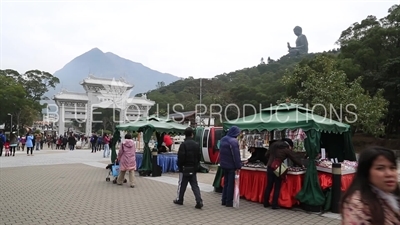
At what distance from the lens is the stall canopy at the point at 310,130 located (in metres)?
6.54

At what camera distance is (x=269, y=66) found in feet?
237

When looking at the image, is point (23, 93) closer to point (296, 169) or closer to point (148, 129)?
point (148, 129)

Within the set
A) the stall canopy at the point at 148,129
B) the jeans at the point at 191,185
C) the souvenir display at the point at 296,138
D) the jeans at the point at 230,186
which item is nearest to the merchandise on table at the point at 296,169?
the jeans at the point at 230,186

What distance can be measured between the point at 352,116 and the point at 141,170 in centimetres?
1622

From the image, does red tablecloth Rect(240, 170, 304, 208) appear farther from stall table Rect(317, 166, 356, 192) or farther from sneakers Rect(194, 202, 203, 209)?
sneakers Rect(194, 202, 203, 209)

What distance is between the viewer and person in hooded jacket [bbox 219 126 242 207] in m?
6.82

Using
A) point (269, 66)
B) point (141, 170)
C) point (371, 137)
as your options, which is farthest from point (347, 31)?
point (269, 66)

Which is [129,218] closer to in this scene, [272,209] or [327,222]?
[272,209]

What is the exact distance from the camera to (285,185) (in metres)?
6.80

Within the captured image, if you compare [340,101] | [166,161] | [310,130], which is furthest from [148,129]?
[340,101]

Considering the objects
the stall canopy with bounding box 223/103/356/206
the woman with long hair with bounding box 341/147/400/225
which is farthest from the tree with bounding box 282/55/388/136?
the woman with long hair with bounding box 341/147/400/225

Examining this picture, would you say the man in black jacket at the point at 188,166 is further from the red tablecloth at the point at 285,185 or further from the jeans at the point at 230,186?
the red tablecloth at the point at 285,185

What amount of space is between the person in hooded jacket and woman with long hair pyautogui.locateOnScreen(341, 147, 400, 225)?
15.7 ft

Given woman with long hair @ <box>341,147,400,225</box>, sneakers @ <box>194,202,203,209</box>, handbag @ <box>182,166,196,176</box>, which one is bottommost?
sneakers @ <box>194,202,203,209</box>
